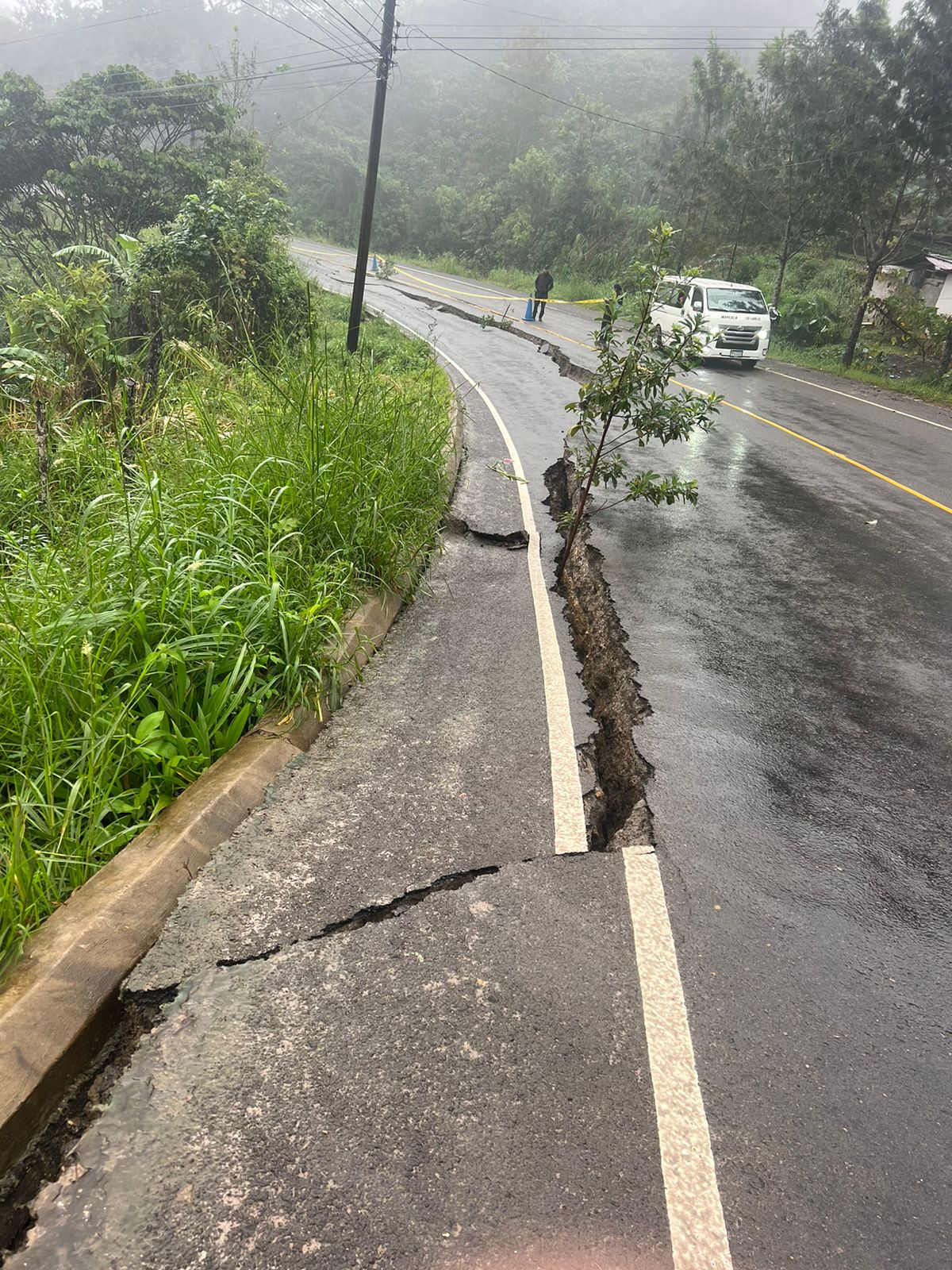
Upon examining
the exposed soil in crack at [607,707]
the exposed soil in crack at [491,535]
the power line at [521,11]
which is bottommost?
→ the exposed soil in crack at [607,707]

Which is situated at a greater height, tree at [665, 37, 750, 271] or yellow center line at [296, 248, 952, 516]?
tree at [665, 37, 750, 271]

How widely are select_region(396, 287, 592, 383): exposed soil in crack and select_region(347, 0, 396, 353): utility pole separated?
8.81ft

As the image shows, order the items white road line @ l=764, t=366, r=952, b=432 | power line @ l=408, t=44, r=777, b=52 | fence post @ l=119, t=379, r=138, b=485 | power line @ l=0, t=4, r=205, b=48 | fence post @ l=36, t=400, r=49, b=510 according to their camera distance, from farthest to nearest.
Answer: power line @ l=0, t=4, r=205, b=48, power line @ l=408, t=44, r=777, b=52, white road line @ l=764, t=366, r=952, b=432, fence post @ l=119, t=379, r=138, b=485, fence post @ l=36, t=400, r=49, b=510

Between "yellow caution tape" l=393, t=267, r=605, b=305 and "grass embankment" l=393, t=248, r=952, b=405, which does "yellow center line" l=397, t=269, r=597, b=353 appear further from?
"grass embankment" l=393, t=248, r=952, b=405

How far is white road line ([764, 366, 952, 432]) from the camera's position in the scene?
16.3 m

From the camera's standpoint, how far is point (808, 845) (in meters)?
3.66

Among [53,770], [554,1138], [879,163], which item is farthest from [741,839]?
[879,163]

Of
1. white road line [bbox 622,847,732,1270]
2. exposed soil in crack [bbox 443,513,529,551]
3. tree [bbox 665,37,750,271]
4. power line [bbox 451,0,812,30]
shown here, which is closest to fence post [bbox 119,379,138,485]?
exposed soil in crack [bbox 443,513,529,551]

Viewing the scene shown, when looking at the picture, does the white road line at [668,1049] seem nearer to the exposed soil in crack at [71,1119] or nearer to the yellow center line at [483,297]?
the exposed soil in crack at [71,1119]

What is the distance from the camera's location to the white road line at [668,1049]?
209cm

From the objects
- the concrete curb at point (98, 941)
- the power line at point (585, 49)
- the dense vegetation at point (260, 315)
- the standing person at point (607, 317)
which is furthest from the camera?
the power line at point (585, 49)

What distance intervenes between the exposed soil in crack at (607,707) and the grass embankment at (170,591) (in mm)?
1313

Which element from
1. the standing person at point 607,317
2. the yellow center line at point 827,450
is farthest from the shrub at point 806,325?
the standing person at point 607,317

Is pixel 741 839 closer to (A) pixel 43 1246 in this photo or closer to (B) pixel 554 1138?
(B) pixel 554 1138
